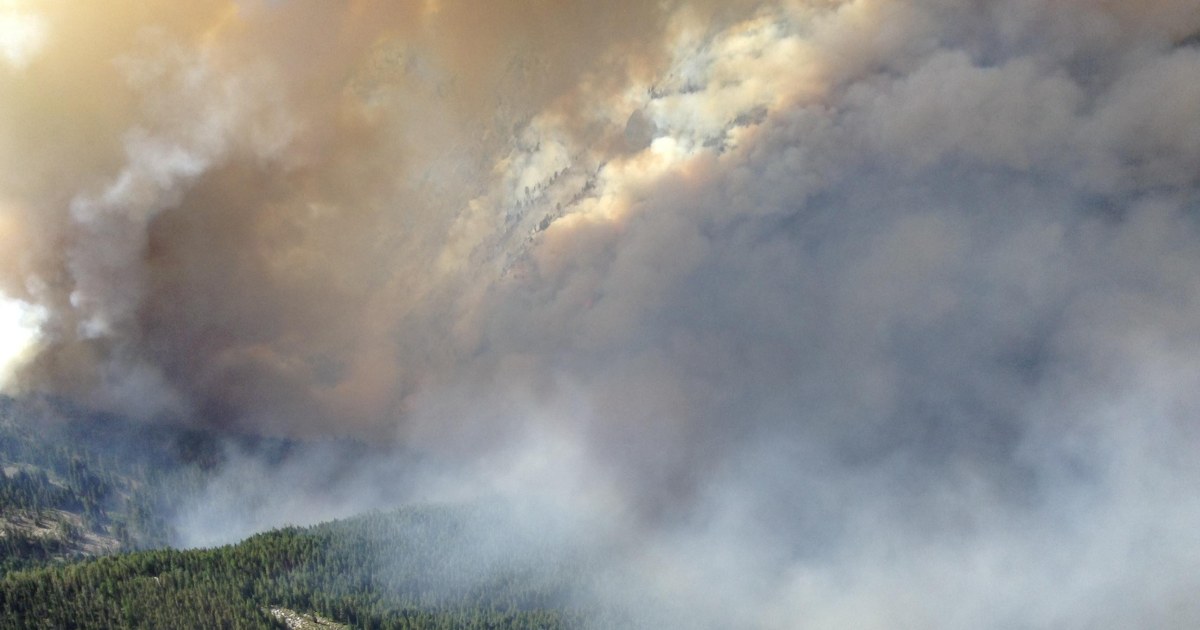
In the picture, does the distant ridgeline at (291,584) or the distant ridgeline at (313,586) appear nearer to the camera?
the distant ridgeline at (313,586)

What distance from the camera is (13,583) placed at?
140 metres

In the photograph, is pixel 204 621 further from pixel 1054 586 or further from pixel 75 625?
pixel 1054 586

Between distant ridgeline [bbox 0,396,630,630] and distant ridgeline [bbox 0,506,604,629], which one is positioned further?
distant ridgeline [bbox 0,396,630,630]

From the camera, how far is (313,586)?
162000 millimetres

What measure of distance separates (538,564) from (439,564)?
22.6 m

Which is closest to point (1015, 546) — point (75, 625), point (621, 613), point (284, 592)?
point (621, 613)

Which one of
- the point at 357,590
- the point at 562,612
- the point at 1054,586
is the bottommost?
the point at 1054,586

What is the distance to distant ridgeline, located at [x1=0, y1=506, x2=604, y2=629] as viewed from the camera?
139 meters

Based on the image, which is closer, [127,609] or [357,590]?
[127,609]

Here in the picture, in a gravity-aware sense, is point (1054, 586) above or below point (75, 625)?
below

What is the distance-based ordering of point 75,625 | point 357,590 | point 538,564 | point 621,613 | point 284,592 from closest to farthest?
point 75,625, point 284,592, point 357,590, point 621,613, point 538,564

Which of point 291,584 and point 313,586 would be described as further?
point 313,586

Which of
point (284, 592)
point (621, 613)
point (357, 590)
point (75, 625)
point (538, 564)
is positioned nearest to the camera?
point (75, 625)

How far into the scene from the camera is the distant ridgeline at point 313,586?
13912 centimetres
